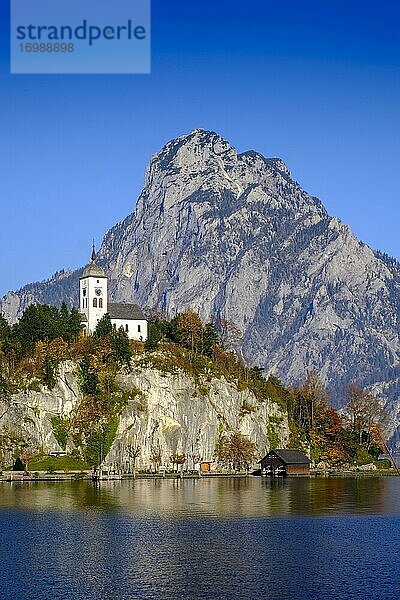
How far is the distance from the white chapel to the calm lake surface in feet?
177

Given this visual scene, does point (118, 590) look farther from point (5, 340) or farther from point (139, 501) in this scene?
point (5, 340)

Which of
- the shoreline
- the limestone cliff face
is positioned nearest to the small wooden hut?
the shoreline

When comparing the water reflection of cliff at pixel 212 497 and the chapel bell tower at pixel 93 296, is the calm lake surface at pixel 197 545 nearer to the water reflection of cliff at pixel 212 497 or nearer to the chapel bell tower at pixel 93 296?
the water reflection of cliff at pixel 212 497

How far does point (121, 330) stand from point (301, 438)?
39216 millimetres

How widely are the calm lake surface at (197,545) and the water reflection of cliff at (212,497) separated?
0.22 m

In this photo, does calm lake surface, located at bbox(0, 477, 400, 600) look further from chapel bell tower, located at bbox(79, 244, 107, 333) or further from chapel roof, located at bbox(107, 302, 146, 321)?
chapel roof, located at bbox(107, 302, 146, 321)

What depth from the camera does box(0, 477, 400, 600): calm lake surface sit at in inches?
2467

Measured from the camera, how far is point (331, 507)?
347 ft

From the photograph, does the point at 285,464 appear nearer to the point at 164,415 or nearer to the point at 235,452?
the point at 235,452

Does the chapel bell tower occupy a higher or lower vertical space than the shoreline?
higher

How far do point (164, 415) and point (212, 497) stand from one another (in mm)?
48430

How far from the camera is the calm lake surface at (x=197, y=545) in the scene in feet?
206

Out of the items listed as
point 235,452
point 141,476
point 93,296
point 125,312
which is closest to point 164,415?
point 235,452

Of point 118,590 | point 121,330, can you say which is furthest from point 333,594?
point 121,330
